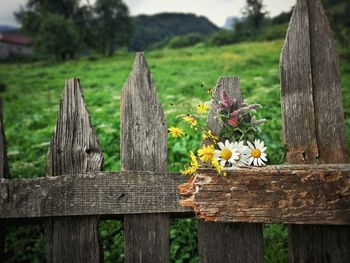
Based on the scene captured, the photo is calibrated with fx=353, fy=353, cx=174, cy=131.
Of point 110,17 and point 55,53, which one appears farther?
point 110,17

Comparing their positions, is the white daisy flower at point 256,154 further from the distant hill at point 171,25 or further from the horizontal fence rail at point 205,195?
the distant hill at point 171,25

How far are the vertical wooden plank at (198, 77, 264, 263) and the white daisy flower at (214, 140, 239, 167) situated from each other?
0.16 m

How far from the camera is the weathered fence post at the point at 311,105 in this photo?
4.65ft

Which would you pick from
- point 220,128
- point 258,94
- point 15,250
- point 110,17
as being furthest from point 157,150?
point 110,17

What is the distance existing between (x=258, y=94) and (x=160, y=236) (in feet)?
16.1

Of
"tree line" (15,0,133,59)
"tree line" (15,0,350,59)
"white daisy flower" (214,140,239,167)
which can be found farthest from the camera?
"tree line" (15,0,133,59)

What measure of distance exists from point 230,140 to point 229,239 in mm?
428

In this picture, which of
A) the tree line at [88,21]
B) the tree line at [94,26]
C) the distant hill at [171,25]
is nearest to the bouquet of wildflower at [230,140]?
the tree line at [94,26]

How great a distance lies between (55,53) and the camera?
4475 centimetres

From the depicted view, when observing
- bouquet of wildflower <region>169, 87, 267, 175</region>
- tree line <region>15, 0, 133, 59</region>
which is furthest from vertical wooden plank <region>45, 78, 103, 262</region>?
tree line <region>15, 0, 133, 59</region>

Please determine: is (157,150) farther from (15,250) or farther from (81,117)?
(15,250)

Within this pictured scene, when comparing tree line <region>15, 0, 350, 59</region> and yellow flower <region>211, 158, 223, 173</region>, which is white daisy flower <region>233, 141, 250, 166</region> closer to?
yellow flower <region>211, 158, 223, 173</region>

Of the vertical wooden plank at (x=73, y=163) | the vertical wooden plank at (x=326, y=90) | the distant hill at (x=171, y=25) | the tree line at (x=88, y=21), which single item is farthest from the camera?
the distant hill at (x=171, y=25)

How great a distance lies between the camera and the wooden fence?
1.45 metres
